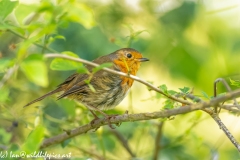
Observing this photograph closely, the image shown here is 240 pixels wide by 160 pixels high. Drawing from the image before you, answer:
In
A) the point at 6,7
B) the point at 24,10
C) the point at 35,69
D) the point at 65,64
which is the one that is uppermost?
the point at 6,7

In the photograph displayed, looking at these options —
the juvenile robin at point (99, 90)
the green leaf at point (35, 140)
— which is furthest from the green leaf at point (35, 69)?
the juvenile robin at point (99, 90)

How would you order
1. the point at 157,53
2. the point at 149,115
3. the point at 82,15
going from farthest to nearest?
1. the point at 157,53
2. the point at 149,115
3. the point at 82,15

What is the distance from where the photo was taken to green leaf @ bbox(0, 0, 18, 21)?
2.88 meters

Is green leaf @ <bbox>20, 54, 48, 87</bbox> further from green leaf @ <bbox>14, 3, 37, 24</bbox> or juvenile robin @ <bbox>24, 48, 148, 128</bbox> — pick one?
juvenile robin @ <bbox>24, 48, 148, 128</bbox>

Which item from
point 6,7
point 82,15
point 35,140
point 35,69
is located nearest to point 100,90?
point 6,7

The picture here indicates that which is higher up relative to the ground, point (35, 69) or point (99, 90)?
point (99, 90)

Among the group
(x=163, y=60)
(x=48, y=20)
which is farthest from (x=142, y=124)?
(x=48, y=20)

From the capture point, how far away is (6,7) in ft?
9.59

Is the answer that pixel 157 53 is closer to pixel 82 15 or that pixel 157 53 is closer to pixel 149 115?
pixel 149 115

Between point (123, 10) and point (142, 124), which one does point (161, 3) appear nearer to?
point (123, 10)

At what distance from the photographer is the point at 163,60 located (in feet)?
19.6

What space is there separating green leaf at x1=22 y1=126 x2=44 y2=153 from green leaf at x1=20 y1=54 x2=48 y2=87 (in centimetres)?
38

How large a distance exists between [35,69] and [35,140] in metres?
0.47

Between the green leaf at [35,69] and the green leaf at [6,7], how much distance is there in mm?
840
